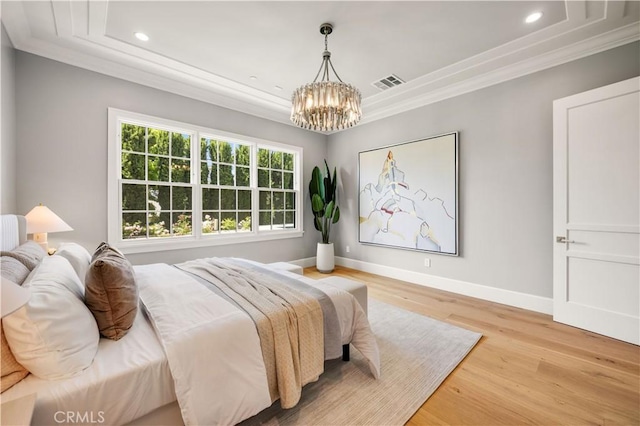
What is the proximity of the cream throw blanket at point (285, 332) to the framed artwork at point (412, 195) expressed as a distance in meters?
2.68

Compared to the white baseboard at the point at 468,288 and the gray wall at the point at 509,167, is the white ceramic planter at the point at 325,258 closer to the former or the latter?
the white baseboard at the point at 468,288

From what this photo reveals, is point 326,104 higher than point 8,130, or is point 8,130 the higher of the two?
point 326,104

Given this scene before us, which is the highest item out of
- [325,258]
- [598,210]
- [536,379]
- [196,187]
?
[196,187]

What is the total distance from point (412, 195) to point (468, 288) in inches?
59.1

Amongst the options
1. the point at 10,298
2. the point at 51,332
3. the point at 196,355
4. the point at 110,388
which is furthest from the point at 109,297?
the point at 10,298

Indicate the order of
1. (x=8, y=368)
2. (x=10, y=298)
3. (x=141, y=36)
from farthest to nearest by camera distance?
(x=141, y=36) < (x=8, y=368) < (x=10, y=298)

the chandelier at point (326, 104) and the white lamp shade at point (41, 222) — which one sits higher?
the chandelier at point (326, 104)

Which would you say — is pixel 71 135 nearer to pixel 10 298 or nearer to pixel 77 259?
pixel 77 259

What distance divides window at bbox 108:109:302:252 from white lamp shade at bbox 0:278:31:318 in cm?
283

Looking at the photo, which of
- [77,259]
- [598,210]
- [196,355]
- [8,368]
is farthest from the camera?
[598,210]

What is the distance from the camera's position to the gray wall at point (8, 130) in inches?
87.2

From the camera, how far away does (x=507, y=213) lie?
10.6 ft

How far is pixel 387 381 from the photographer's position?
1.84 m
